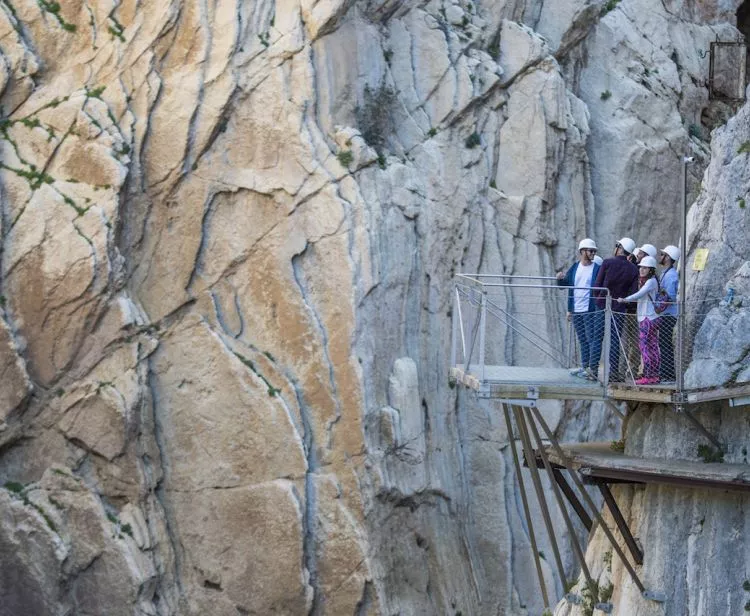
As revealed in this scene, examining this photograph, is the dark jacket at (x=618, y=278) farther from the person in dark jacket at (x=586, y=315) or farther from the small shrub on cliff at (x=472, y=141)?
the small shrub on cliff at (x=472, y=141)

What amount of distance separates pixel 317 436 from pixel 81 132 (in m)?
6.69

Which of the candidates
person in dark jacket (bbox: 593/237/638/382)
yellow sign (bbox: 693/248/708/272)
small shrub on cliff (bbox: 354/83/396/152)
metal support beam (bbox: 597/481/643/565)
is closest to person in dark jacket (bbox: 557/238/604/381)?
person in dark jacket (bbox: 593/237/638/382)

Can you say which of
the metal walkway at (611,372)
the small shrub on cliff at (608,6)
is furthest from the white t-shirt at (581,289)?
the small shrub on cliff at (608,6)

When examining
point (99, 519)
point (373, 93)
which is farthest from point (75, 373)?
point (373, 93)

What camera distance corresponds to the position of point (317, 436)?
86.0ft

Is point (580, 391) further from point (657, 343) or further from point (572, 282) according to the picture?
point (572, 282)

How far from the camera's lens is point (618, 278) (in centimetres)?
1783

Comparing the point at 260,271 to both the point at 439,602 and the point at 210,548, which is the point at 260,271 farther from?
the point at 439,602

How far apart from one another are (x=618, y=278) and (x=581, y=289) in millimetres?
588

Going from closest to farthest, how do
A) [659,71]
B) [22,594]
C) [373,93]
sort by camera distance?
[22,594], [373,93], [659,71]

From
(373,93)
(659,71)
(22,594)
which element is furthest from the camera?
(659,71)

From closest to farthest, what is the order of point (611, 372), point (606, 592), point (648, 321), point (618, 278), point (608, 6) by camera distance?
1. point (648, 321)
2. point (611, 372)
3. point (618, 278)
4. point (606, 592)
5. point (608, 6)

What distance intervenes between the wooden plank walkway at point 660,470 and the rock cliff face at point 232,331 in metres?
8.94

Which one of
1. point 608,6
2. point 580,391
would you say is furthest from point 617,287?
point 608,6
